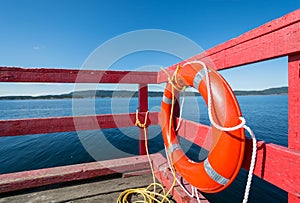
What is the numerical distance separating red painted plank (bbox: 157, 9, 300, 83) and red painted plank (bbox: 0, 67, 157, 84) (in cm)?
102

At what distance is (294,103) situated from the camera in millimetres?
720

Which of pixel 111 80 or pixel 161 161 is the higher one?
pixel 111 80

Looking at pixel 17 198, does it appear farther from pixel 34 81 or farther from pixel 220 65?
pixel 220 65

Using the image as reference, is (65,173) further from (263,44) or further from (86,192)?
(263,44)

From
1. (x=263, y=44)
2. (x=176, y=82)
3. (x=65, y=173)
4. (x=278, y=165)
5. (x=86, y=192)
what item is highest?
(x=263, y=44)

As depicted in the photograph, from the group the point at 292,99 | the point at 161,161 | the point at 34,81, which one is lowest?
the point at 161,161

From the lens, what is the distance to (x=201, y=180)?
1.05 metres

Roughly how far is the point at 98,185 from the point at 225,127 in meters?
1.40

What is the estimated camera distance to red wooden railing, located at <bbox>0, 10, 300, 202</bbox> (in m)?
0.69

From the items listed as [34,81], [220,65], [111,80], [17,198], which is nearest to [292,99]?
[220,65]

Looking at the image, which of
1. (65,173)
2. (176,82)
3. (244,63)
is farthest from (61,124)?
(244,63)

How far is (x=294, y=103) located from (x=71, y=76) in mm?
1786

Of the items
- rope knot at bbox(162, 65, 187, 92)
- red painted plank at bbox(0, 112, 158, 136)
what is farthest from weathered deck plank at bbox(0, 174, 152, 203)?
rope knot at bbox(162, 65, 187, 92)

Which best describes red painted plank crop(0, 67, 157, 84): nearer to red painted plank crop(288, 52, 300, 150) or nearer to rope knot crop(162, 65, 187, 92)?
rope knot crop(162, 65, 187, 92)
